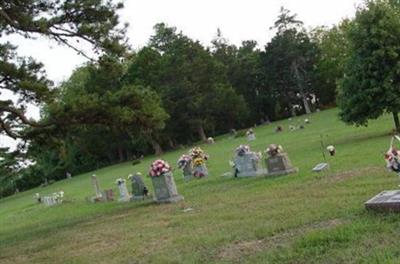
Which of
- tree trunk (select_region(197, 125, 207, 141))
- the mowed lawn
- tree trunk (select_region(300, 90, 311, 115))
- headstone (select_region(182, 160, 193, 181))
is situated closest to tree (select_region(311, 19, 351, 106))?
tree trunk (select_region(300, 90, 311, 115))

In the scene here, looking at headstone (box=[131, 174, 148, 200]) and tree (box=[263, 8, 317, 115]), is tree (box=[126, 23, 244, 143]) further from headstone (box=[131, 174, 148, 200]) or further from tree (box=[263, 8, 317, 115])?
headstone (box=[131, 174, 148, 200])

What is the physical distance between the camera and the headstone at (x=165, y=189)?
18.1m

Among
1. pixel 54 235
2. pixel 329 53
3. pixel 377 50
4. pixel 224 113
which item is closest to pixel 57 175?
pixel 224 113

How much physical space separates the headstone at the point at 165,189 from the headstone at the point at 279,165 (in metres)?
3.14

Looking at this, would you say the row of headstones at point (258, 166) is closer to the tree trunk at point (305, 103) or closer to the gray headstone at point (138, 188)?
the gray headstone at point (138, 188)

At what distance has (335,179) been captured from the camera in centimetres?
1463

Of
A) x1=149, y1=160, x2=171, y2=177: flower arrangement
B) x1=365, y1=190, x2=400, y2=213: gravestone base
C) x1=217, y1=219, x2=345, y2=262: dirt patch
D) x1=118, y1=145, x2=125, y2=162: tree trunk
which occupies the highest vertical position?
x1=118, y1=145, x2=125, y2=162: tree trunk

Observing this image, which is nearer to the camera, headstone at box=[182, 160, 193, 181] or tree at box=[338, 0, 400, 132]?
headstone at box=[182, 160, 193, 181]

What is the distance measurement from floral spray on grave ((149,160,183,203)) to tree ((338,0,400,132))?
39.4 feet

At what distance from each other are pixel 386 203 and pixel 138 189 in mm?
14374

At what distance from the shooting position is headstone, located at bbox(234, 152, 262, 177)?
2033 cm

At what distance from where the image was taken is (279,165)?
1852 cm

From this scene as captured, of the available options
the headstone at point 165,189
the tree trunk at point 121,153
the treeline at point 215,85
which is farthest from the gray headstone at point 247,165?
the tree trunk at point 121,153

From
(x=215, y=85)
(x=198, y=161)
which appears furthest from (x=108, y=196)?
(x=215, y=85)
